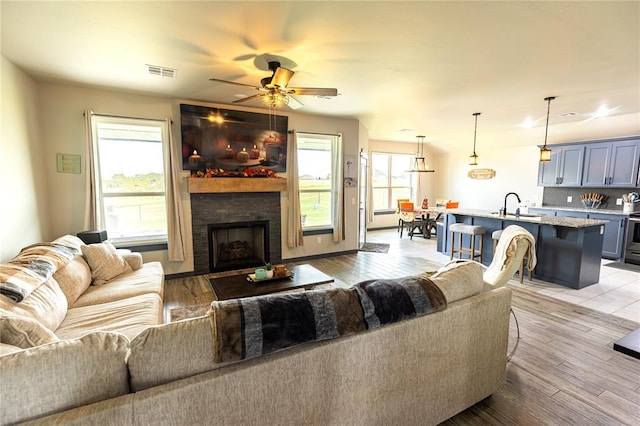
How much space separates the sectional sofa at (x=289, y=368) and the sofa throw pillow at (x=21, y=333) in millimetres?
17

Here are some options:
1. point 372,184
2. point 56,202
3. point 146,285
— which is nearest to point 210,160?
point 56,202

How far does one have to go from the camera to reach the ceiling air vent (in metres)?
3.08

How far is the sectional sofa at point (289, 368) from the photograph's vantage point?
37.3 inches

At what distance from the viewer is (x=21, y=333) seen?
1.26m

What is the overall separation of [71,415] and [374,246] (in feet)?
20.0

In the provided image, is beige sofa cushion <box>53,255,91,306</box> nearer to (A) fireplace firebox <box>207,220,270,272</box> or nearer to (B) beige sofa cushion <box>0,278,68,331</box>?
(B) beige sofa cushion <box>0,278,68,331</box>

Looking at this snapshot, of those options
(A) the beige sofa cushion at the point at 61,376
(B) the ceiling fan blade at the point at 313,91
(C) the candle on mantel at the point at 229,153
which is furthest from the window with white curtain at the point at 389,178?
(A) the beige sofa cushion at the point at 61,376

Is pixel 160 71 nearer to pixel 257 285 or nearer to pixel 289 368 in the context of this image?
pixel 257 285

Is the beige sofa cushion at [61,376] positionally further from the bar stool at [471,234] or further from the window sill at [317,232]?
the bar stool at [471,234]

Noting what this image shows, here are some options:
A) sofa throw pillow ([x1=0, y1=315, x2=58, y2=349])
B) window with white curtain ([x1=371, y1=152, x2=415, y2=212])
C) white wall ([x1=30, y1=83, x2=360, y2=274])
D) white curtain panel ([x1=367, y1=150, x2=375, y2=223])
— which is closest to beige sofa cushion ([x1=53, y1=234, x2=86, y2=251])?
white wall ([x1=30, y1=83, x2=360, y2=274])

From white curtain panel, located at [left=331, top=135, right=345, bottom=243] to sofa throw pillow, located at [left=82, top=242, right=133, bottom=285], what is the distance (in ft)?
11.9

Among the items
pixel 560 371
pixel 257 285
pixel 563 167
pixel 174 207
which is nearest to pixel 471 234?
pixel 560 371

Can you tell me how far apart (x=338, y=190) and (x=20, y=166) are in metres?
A: 4.43

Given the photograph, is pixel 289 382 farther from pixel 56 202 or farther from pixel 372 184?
pixel 372 184
